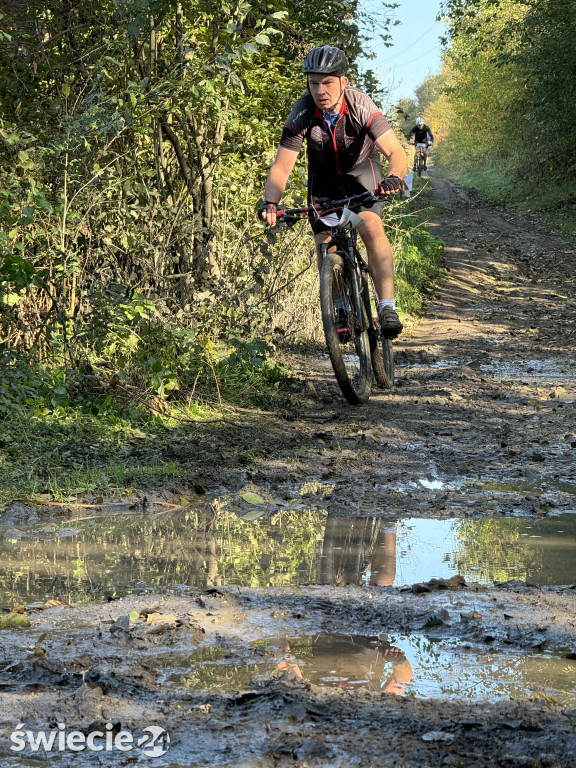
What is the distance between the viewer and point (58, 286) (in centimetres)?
691

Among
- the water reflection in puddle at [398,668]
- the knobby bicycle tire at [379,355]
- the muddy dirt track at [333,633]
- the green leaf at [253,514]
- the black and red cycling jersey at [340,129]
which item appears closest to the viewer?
the muddy dirt track at [333,633]

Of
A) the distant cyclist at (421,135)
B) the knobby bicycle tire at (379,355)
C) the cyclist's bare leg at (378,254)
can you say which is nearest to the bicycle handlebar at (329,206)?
the cyclist's bare leg at (378,254)

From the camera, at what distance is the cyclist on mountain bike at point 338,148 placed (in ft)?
20.5

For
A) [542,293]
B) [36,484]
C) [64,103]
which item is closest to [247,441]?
[36,484]

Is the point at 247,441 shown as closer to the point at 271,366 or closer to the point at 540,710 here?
the point at 271,366

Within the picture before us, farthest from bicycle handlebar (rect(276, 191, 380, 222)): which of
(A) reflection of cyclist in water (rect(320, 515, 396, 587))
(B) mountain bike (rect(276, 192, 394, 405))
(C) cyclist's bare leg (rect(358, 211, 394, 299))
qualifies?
(A) reflection of cyclist in water (rect(320, 515, 396, 587))

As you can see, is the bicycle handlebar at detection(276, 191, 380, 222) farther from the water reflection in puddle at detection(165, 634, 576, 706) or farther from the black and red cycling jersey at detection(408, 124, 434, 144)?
the black and red cycling jersey at detection(408, 124, 434, 144)

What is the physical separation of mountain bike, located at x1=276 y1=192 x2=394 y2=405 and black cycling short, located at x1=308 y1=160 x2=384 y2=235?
138 mm

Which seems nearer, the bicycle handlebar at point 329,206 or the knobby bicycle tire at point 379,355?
the bicycle handlebar at point 329,206

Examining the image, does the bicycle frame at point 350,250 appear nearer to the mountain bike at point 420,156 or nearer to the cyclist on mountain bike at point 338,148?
the cyclist on mountain bike at point 338,148

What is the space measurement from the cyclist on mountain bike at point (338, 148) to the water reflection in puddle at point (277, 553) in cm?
269

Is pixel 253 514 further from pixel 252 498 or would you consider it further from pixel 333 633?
pixel 333 633

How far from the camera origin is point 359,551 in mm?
3891

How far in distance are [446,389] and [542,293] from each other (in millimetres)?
7868
